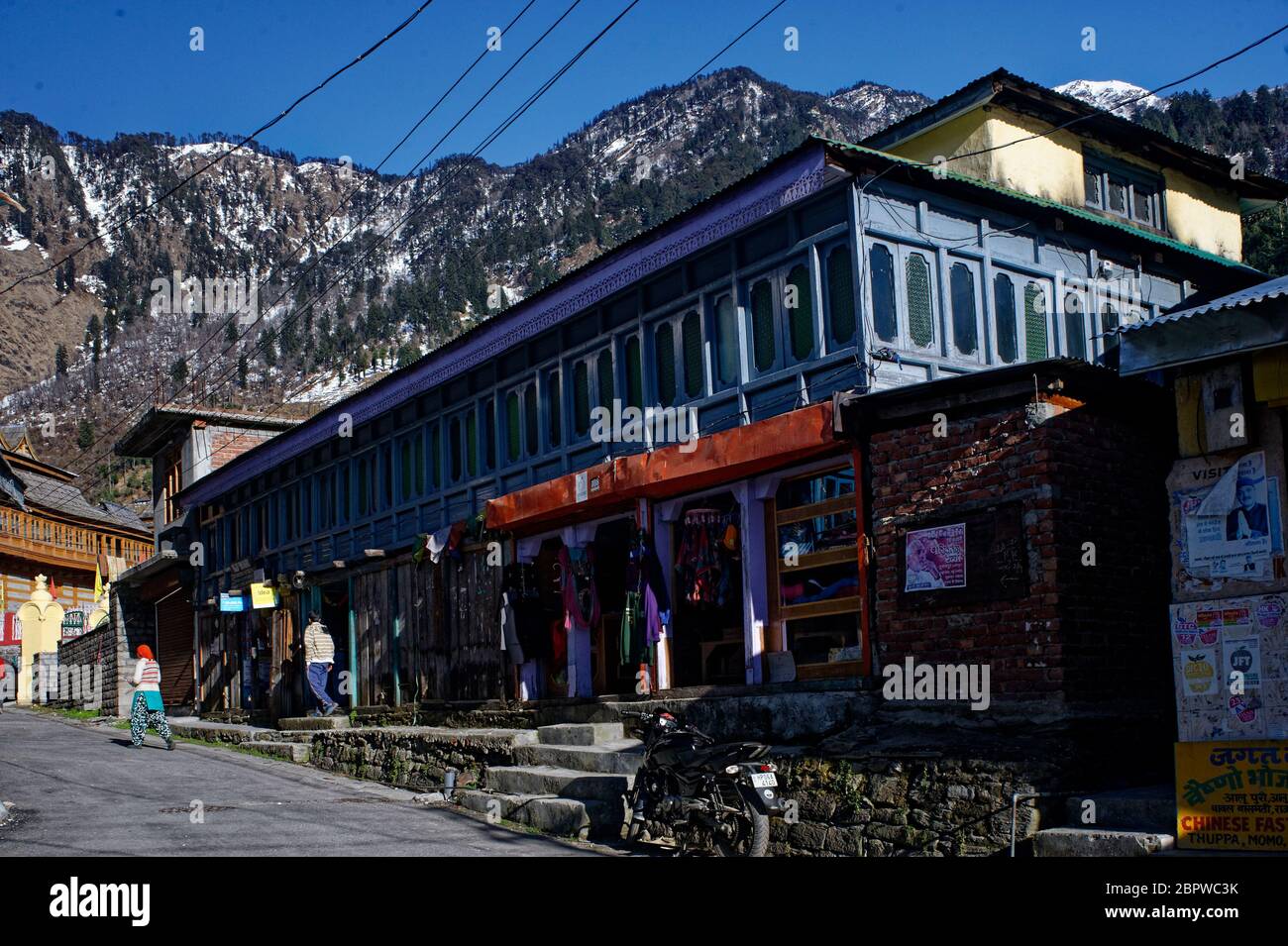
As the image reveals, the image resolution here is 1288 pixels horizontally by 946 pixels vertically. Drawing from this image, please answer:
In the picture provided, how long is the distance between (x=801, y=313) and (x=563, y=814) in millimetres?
6164

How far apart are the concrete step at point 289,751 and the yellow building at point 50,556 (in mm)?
35076

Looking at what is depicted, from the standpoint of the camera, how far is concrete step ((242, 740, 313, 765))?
Answer: 2216 cm

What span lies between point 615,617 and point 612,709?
7.12ft

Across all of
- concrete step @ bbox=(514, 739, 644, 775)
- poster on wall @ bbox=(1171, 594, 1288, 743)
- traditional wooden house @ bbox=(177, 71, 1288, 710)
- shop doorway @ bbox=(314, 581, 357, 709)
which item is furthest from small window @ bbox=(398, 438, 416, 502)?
poster on wall @ bbox=(1171, 594, 1288, 743)

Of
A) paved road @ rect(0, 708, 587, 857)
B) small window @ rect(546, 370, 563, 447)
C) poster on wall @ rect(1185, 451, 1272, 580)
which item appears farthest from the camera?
small window @ rect(546, 370, 563, 447)

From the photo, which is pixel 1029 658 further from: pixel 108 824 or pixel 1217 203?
pixel 1217 203

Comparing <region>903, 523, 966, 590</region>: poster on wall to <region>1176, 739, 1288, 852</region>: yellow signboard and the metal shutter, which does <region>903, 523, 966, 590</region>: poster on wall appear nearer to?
<region>1176, 739, 1288, 852</region>: yellow signboard

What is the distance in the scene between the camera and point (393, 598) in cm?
2319

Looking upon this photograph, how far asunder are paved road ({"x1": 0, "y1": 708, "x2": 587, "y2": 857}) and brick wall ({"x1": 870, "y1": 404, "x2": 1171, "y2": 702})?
430 centimetres

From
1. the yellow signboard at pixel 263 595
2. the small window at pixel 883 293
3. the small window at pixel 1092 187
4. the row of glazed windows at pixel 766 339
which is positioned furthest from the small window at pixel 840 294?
the yellow signboard at pixel 263 595

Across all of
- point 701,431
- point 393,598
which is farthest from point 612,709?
point 393,598

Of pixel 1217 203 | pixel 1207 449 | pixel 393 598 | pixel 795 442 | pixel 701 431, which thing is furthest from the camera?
pixel 393 598

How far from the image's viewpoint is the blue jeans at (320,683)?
930 inches

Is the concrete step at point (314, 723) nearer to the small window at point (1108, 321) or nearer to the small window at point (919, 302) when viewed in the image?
the small window at point (919, 302)
